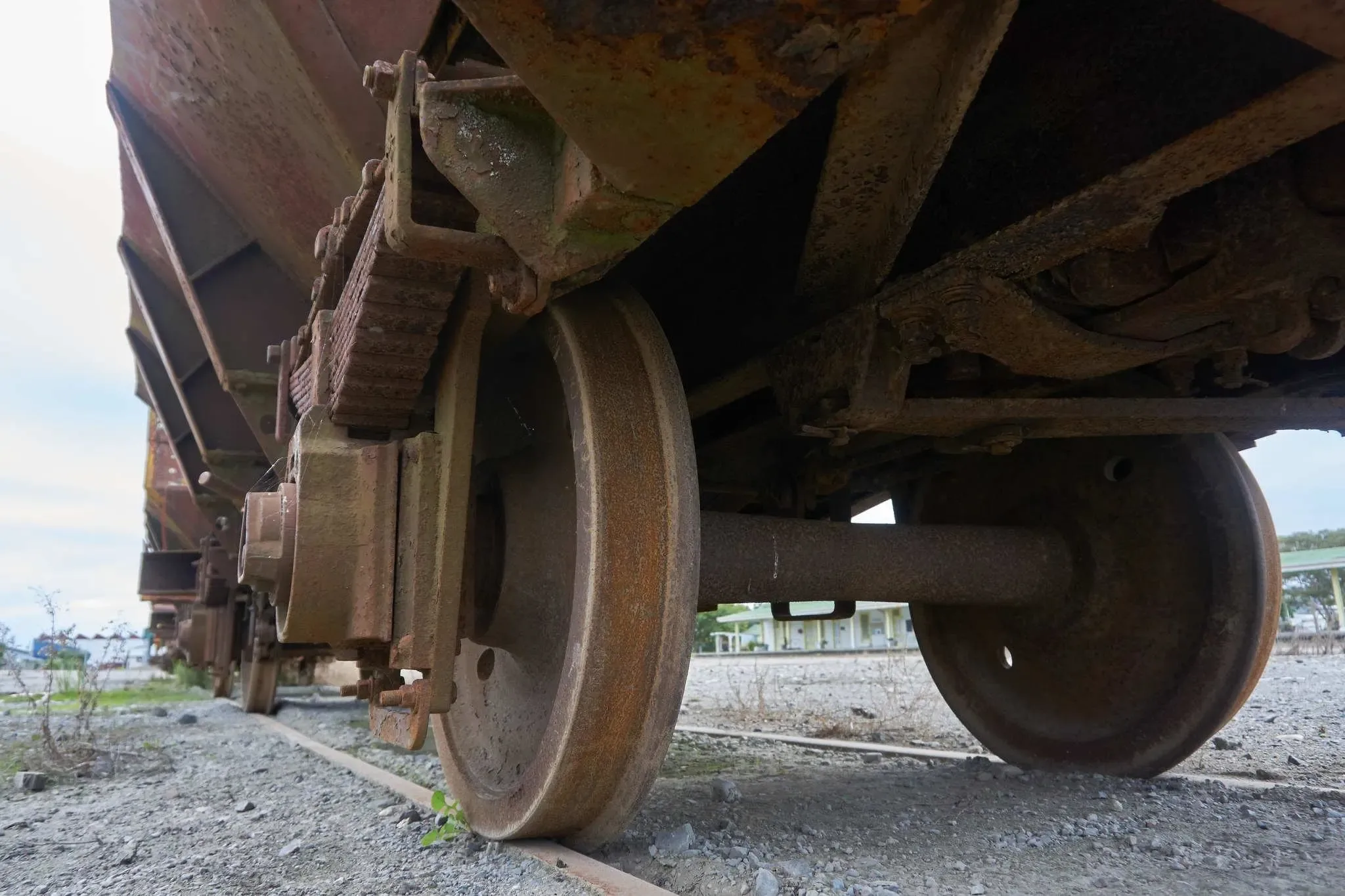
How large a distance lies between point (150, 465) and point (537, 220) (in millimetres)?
8193

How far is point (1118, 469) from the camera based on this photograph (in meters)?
3.23

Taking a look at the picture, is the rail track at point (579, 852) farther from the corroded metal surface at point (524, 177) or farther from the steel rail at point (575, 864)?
the corroded metal surface at point (524, 177)

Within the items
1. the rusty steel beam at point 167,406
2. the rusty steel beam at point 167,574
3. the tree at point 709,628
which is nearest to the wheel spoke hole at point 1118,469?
the rusty steel beam at point 167,406

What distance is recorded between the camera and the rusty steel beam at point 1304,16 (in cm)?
104

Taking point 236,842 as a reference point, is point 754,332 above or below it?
above

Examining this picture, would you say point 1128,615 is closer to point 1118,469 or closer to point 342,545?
point 1118,469

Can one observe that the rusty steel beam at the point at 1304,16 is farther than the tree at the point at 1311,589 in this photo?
No

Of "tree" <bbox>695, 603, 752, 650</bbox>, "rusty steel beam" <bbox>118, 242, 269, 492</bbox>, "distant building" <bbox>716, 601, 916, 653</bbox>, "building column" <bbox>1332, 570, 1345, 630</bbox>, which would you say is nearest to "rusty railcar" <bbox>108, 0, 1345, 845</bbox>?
"rusty steel beam" <bbox>118, 242, 269, 492</bbox>

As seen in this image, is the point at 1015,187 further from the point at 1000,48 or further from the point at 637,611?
the point at 637,611

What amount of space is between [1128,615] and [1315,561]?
22.0 m

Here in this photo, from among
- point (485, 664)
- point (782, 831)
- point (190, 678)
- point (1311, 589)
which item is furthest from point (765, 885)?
point (1311, 589)

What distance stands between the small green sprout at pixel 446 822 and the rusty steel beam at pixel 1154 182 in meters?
1.79

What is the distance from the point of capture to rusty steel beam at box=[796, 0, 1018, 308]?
1370 millimetres

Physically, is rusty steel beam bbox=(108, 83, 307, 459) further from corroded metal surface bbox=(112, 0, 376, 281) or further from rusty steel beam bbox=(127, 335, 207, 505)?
rusty steel beam bbox=(127, 335, 207, 505)
